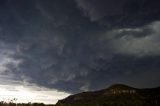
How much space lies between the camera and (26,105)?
652ft

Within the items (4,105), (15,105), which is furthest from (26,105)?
(4,105)

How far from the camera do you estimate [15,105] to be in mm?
198875

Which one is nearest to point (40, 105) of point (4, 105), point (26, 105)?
point (26, 105)

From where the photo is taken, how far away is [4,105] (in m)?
165

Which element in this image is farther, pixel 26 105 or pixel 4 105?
→ pixel 26 105

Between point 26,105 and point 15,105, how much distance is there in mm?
8079

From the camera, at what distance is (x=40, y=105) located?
19488cm

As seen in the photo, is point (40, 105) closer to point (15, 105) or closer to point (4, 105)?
point (15, 105)

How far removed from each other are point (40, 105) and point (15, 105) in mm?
19379

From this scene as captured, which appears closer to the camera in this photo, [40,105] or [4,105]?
[4,105]

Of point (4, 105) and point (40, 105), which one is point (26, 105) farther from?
point (4, 105)

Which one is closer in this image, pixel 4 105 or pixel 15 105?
pixel 4 105

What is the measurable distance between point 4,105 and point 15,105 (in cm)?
3440
